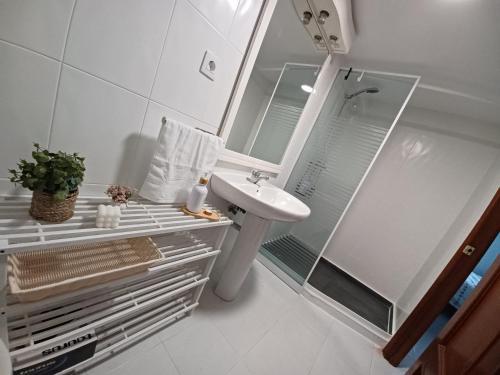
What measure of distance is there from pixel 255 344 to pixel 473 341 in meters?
1.04

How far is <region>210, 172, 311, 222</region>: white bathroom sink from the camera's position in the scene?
990mm

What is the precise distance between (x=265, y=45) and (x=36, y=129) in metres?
1.19

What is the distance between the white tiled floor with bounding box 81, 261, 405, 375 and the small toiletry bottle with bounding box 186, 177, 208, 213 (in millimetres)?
705

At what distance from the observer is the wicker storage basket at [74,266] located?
1.71ft

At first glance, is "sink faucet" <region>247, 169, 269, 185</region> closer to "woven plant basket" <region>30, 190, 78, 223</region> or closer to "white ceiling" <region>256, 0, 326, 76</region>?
"white ceiling" <region>256, 0, 326, 76</region>

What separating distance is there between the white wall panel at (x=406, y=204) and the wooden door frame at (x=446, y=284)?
920 mm

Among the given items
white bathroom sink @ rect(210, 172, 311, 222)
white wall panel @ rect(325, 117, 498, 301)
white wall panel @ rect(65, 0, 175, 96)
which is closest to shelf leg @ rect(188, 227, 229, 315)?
white bathroom sink @ rect(210, 172, 311, 222)

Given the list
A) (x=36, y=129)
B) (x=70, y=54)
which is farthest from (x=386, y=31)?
(x=36, y=129)

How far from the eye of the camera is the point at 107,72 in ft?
2.10

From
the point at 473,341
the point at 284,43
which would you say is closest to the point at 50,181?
the point at 284,43

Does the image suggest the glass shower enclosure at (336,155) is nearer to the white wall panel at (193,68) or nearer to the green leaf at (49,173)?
the white wall panel at (193,68)

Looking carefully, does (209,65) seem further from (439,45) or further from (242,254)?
(439,45)

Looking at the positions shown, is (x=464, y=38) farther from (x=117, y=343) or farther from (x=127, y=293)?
(x=117, y=343)

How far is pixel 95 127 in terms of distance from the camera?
68 centimetres
